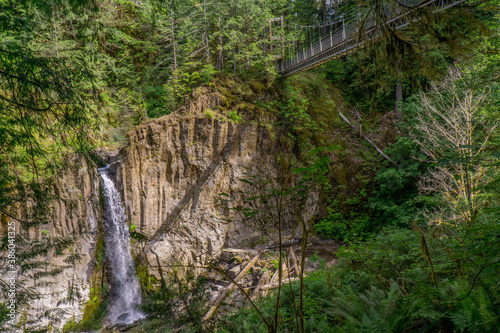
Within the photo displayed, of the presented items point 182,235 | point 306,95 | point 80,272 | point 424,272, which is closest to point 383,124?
point 306,95

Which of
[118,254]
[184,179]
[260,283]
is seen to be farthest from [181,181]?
[260,283]

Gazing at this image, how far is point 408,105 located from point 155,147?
35.7 ft

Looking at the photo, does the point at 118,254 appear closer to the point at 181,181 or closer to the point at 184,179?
the point at 181,181

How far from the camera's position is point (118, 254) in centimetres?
1019

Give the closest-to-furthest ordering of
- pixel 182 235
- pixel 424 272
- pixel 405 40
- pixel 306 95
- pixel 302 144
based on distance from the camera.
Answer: pixel 405 40 < pixel 424 272 < pixel 182 235 < pixel 302 144 < pixel 306 95

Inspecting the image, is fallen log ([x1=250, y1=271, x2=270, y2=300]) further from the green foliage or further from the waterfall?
the waterfall

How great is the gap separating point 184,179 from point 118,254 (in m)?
3.99

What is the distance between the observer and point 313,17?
17.2 metres

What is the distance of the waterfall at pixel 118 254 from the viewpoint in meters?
9.66

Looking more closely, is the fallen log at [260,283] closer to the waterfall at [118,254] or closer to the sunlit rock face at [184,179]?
the sunlit rock face at [184,179]

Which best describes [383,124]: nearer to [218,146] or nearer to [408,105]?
[408,105]

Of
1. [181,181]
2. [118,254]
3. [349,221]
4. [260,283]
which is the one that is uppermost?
[181,181]

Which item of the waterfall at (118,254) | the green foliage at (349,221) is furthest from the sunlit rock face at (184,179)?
the green foliage at (349,221)

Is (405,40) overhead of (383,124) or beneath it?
beneath
